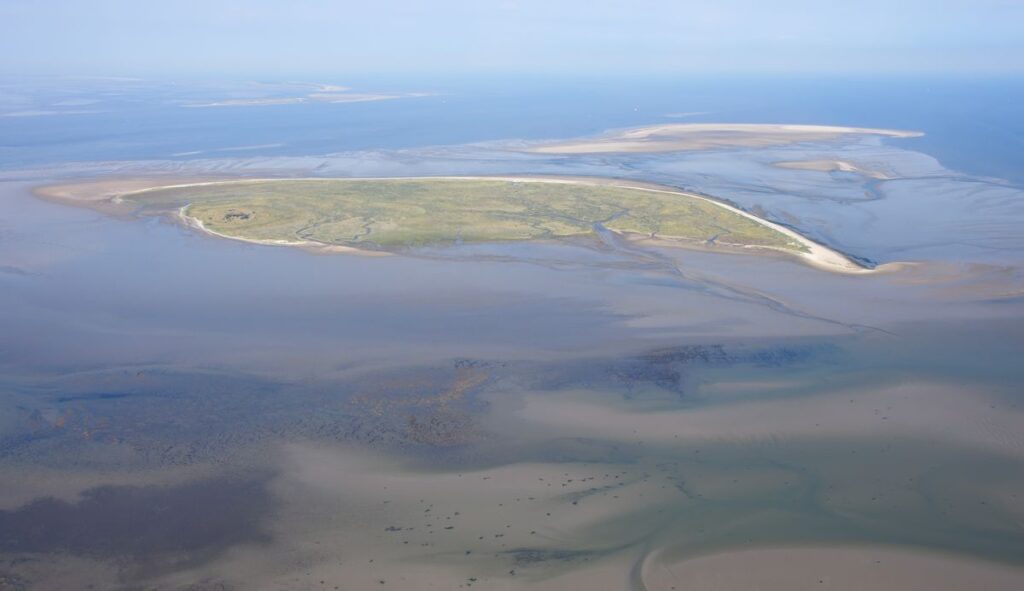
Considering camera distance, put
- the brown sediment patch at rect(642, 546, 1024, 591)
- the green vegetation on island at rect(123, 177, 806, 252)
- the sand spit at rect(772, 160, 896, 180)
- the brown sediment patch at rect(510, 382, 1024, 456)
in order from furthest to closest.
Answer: the sand spit at rect(772, 160, 896, 180), the green vegetation on island at rect(123, 177, 806, 252), the brown sediment patch at rect(510, 382, 1024, 456), the brown sediment patch at rect(642, 546, 1024, 591)

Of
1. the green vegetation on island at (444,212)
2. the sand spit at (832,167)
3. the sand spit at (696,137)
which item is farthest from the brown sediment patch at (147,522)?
the sand spit at (696,137)

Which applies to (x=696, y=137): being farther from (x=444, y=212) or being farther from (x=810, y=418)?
(x=810, y=418)

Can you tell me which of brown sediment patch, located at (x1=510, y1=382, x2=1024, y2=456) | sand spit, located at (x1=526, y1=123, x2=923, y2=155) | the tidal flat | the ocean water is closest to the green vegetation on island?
the tidal flat

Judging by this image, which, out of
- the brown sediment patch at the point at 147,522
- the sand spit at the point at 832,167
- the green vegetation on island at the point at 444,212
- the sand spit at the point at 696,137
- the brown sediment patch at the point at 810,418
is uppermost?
the sand spit at the point at 696,137

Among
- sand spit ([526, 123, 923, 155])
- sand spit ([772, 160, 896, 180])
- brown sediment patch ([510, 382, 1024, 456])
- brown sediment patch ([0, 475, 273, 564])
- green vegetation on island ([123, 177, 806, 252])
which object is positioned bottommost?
brown sediment patch ([0, 475, 273, 564])

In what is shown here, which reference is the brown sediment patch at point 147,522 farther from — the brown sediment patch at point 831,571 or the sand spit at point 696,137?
the sand spit at point 696,137

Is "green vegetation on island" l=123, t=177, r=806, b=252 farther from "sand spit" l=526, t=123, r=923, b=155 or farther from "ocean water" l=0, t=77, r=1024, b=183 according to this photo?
"ocean water" l=0, t=77, r=1024, b=183

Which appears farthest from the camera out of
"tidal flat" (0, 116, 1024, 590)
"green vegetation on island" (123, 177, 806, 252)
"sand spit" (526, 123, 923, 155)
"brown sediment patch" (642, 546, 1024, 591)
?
"sand spit" (526, 123, 923, 155)
